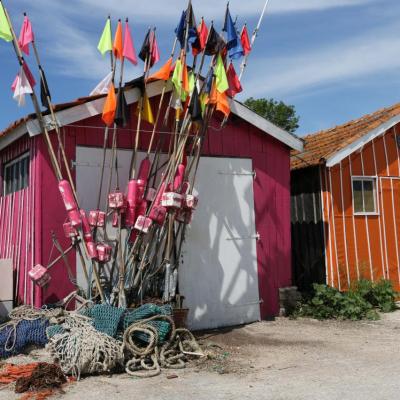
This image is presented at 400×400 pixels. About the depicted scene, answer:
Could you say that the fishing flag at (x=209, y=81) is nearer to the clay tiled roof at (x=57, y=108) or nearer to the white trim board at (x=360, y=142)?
the clay tiled roof at (x=57, y=108)

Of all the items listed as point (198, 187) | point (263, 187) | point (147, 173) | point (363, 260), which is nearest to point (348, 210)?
point (363, 260)

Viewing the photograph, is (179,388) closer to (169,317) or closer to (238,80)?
(169,317)

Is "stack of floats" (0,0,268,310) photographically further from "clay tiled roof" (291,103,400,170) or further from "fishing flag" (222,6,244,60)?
"clay tiled roof" (291,103,400,170)

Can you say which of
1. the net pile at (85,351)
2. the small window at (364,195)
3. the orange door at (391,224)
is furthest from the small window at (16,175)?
the orange door at (391,224)

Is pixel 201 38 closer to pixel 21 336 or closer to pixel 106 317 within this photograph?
pixel 106 317

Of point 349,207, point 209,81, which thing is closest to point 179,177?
point 209,81

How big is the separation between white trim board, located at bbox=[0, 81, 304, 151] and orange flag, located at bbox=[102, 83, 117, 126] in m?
0.49

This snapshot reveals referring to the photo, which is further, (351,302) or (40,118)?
(351,302)

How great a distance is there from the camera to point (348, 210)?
10.5 meters

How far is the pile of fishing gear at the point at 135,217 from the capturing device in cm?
597

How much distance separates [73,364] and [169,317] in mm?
1260

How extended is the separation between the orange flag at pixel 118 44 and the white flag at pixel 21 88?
121cm

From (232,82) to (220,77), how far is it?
0.57 m

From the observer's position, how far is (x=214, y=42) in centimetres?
767
